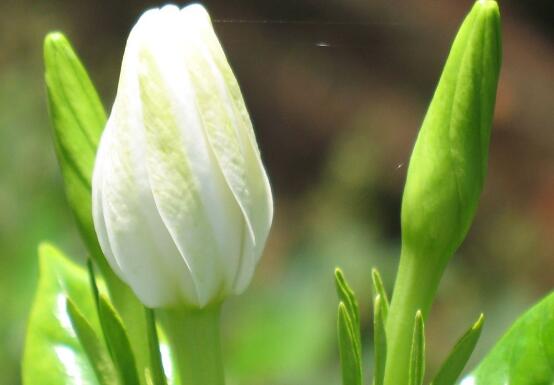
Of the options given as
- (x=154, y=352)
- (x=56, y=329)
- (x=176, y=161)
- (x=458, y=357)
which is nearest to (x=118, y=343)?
(x=154, y=352)

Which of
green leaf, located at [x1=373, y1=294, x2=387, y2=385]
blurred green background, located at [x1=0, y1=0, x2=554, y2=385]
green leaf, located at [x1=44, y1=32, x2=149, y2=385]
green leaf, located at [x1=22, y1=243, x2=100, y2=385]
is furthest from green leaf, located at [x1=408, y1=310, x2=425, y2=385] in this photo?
blurred green background, located at [x1=0, y1=0, x2=554, y2=385]

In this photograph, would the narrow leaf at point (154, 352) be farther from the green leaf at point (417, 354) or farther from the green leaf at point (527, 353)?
the green leaf at point (527, 353)

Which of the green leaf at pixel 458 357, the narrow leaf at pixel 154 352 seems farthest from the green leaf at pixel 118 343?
the green leaf at pixel 458 357

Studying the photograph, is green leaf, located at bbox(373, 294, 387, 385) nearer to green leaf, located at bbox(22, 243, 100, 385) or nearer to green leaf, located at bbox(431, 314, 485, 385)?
green leaf, located at bbox(431, 314, 485, 385)

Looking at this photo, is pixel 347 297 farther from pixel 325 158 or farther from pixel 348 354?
pixel 325 158

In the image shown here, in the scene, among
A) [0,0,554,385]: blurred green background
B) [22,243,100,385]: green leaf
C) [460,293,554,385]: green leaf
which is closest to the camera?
[460,293,554,385]: green leaf

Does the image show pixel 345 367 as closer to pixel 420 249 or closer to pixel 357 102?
pixel 420 249

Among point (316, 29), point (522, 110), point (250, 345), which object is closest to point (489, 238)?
point (522, 110)
